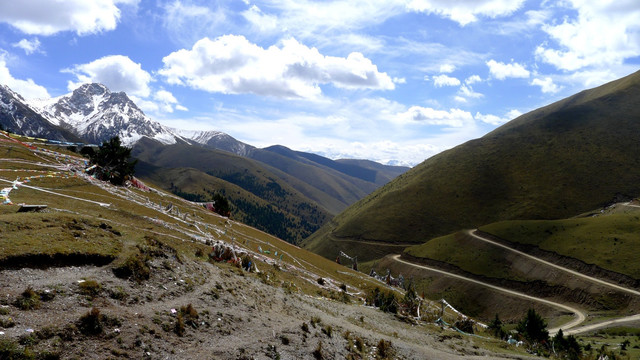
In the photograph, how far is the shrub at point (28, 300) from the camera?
1282cm

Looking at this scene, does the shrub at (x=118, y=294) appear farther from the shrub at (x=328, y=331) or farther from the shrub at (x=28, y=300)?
the shrub at (x=328, y=331)

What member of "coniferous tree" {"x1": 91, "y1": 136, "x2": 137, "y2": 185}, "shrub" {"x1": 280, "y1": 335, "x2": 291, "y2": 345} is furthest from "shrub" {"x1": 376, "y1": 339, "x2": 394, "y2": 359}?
"coniferous tree" {"x1": 91, "y1": 136, "x2": 137, "y2": 185}

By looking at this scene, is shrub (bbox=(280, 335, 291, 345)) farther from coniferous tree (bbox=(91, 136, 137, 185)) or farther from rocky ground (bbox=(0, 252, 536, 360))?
coniferous tree (bbox=(91, 136, 137, 185))

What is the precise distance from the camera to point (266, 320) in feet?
67.9

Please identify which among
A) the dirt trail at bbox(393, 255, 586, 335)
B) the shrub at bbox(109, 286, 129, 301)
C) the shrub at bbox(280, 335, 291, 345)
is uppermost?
the shrub at bbox(109, 286, 129, 301)

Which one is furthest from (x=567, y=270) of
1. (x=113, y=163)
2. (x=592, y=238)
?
(x=113, y=163)

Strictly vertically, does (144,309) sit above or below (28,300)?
below

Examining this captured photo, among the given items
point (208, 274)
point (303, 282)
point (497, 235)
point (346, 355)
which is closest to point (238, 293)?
point (208, 274)

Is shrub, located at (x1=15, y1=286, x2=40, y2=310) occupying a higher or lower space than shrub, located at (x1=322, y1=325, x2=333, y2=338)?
higher

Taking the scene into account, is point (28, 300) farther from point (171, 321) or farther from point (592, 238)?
point (592, 238)

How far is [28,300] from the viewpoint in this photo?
42.9 ft

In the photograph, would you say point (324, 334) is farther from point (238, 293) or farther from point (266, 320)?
point (238, 293)

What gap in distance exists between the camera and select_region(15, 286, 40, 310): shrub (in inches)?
505

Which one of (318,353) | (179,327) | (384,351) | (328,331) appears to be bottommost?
(384,351)
